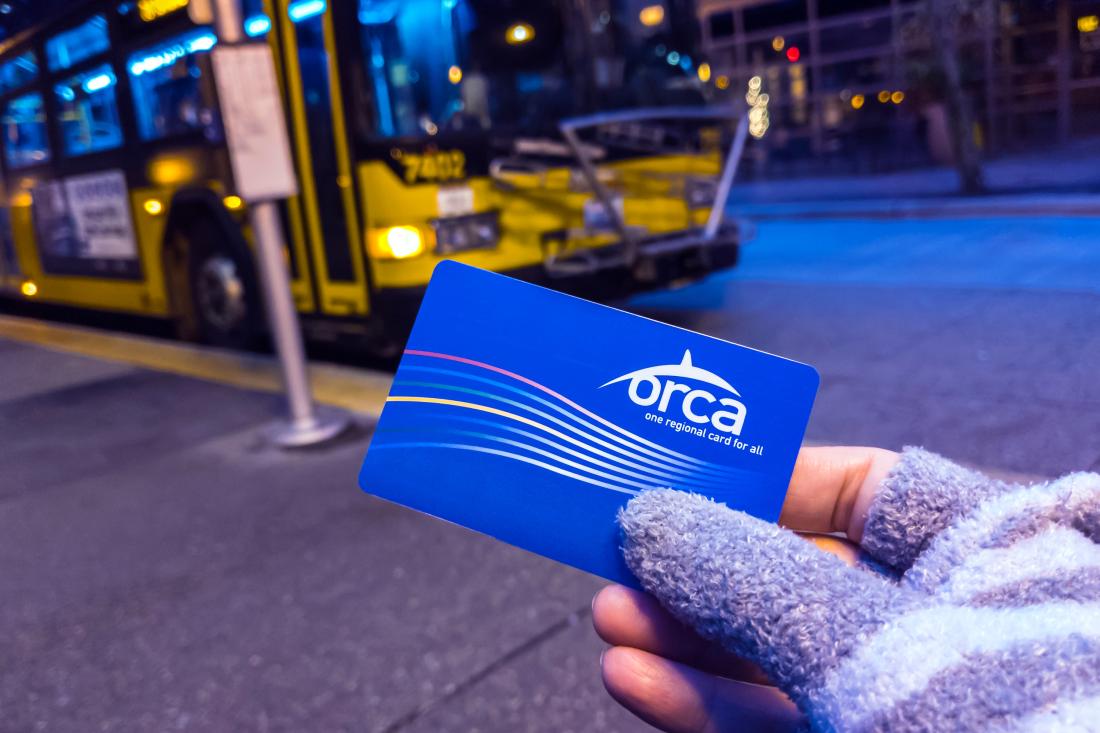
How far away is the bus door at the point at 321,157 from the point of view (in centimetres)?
561

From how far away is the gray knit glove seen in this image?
0.79m

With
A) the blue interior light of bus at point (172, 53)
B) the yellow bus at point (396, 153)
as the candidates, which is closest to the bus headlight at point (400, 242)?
the yellow bus at point (396, 153)

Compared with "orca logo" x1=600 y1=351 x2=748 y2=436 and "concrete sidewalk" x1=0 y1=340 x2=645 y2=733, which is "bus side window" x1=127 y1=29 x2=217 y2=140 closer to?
"concrete sidewalk" x1=0 y1=340 x2=645 y2=733

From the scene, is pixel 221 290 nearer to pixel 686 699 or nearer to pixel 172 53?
pixel 172 53

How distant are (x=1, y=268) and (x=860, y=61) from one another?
56.7 feet

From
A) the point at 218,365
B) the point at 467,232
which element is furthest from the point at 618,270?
the point at 218,365

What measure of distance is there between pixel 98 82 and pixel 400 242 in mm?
3993

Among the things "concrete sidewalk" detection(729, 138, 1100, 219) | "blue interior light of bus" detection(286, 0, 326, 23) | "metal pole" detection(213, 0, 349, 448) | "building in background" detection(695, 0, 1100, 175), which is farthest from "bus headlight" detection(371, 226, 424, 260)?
"building in background" detection(695, 0, 1100, 175)

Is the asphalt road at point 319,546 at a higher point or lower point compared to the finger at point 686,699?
lower

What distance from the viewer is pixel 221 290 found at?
7.11 metres

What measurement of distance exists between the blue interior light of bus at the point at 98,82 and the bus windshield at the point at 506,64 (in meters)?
3.28

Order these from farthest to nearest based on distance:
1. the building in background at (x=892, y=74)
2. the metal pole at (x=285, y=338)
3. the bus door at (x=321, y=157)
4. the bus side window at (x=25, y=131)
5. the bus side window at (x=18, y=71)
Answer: the building in background at (x=892, y=74)
the bus side window at (x=25, y=131)
the bus side window at (x=18, y=71)
the bus door at (x=321, y=157)
the metal pole at (x=285, y=338)

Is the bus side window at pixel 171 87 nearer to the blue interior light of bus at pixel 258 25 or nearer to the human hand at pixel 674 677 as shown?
the blue interior light of bus at pixel 258 25

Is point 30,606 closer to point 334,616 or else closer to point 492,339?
point 334,616
